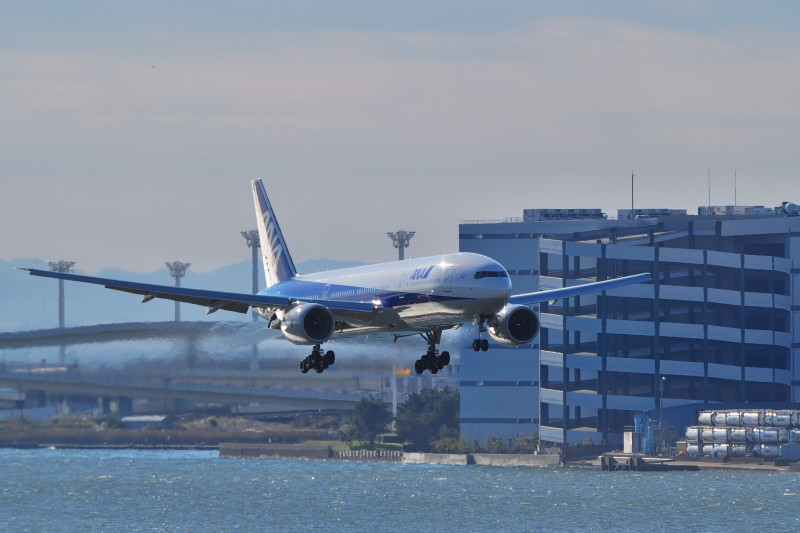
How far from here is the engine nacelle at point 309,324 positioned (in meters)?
101

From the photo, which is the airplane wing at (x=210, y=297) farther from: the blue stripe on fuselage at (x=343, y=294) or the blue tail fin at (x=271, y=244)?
the blue tail fin at (x=271, y=244)

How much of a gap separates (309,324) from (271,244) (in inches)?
1112

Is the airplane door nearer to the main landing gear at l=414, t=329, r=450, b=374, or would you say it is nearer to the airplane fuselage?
the airplane fuselage

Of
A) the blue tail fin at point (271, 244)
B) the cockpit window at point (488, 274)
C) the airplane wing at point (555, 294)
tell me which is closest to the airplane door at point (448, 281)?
the cockpit window at point (488, 274)

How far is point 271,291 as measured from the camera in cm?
11669

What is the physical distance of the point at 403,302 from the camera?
327ft

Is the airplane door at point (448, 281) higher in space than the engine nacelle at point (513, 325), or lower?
higher

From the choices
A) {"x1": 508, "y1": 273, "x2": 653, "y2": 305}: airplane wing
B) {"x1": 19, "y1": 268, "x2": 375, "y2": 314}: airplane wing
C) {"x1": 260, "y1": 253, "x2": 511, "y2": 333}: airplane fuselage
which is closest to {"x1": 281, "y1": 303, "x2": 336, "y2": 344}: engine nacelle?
{"x1": 19, "y1": 268, "x2": 375, "y2": 314}: airplane wing

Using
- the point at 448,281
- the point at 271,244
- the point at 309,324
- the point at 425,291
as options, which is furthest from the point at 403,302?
the point at 271,244

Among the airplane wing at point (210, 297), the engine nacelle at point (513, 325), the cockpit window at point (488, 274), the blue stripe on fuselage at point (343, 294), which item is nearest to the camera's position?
the cockpit window at point (488, 274)

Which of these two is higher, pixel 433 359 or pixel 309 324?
pixel 309 324

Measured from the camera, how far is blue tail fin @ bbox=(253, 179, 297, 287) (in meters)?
125

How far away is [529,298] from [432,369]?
9560 mm

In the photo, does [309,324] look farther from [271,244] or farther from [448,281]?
[271,244]
